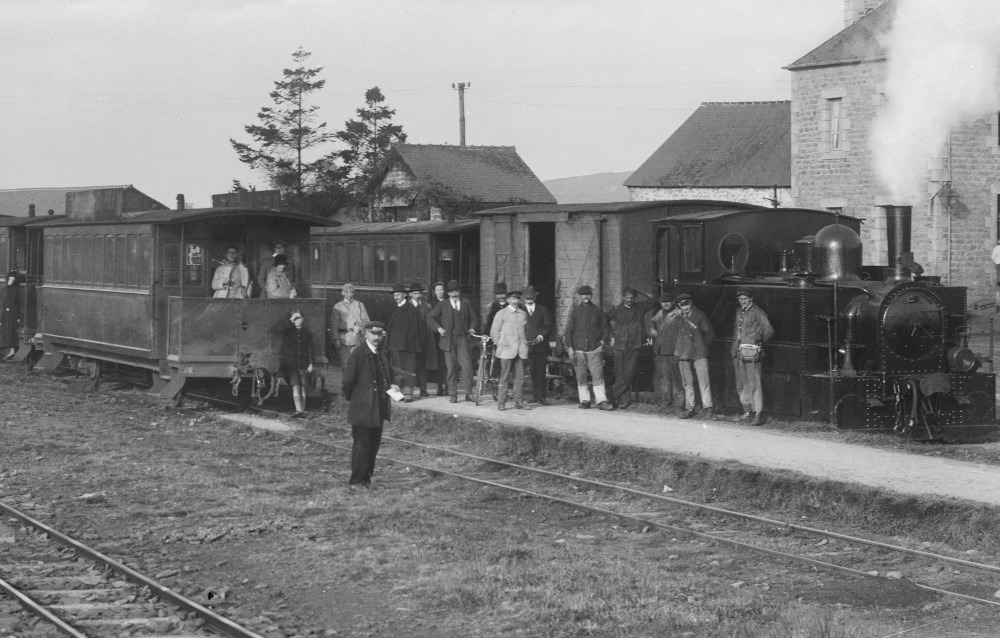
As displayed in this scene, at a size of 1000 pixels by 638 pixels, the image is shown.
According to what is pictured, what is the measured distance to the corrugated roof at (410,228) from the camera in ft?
72.7

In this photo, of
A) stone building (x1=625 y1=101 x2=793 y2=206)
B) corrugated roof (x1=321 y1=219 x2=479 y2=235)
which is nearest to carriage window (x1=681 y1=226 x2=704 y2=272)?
corrugated roof (x1=321 y1=219 x2=479 y2=235)

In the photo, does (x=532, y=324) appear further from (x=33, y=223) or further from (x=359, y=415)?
(x=33, y=223)

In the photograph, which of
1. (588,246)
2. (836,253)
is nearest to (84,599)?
(836,253)

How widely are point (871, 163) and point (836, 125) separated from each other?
2402 mm

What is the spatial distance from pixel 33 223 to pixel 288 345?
Result: 9759 millimetres

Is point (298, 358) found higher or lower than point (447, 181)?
lower

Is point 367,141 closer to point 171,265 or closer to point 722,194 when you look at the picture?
point 722,194

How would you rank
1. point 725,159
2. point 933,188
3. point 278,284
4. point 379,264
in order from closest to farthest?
point 278,284
point 379,264
point 933,188
point 725,159

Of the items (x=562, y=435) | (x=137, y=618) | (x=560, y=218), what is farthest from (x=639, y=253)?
(x=137, y=618)

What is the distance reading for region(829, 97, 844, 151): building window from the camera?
34781mm

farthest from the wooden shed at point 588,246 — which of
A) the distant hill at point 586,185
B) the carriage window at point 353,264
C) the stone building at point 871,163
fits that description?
the distant hill at point 586,185

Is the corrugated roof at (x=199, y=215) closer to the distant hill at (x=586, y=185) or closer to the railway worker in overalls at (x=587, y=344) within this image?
the railway worker in overalls at (x=587, y=344)

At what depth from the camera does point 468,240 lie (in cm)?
2247

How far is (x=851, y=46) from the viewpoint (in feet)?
113
